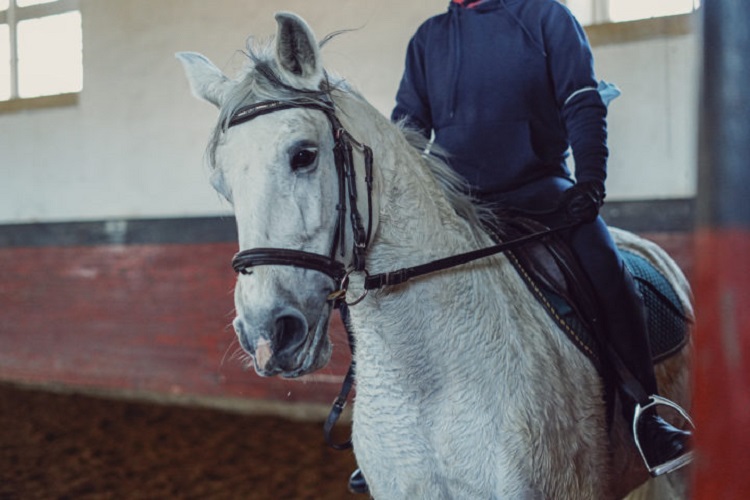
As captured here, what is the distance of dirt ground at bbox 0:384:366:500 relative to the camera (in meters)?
4.12

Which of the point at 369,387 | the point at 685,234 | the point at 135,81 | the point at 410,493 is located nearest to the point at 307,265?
the point at 369,387

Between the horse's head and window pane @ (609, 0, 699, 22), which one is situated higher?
window pane @ (609, 0, 699, 22)

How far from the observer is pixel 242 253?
1.39 metres

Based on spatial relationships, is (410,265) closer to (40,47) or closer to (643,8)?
(643,8)

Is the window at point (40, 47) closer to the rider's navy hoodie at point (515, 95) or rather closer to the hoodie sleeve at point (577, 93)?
the rider's navy hoodie at point (515, 95)

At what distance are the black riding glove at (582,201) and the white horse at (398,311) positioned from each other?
8.4 inches

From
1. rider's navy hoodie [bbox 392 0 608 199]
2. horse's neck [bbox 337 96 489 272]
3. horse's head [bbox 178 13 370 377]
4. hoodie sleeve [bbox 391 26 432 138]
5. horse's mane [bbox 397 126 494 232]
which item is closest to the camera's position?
horse's head [bbox 178 13 370 377]

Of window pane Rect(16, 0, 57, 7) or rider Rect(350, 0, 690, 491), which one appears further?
window pane Rect(16, 0, 57, 7)

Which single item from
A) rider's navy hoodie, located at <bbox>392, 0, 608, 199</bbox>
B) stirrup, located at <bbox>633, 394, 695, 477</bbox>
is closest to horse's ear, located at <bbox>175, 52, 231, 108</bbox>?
rider's navy hoodie, located at <bbox>392, 0, 608, 199</bbox>

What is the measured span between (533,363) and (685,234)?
10.2 ft

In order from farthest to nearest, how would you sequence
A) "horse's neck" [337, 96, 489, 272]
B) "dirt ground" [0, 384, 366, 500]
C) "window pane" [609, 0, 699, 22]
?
"window pane" [609, 0, 699, 22], "dirt ground" [0, 384, 366, 500], "horse's neck" [337, 96, 489, 272]

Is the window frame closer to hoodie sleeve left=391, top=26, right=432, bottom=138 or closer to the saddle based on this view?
hoodie sleeve left=391, top=26, right=432, bottom=138

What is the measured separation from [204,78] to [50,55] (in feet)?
18.6

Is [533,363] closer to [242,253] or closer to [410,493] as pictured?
[410,493]
